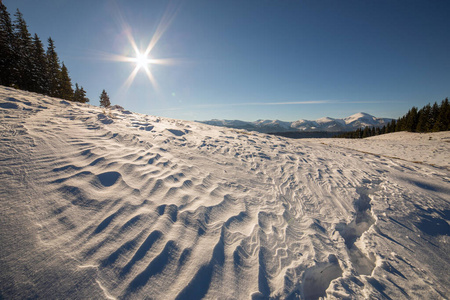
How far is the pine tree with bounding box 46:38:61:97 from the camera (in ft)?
74.2

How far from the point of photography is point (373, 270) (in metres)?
2.16

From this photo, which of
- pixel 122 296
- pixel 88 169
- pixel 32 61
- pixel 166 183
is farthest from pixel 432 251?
pixel 32 61

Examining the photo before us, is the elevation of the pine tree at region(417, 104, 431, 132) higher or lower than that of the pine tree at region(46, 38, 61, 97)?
lower

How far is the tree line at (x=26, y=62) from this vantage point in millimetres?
18219

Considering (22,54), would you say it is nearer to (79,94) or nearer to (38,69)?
(38,69)

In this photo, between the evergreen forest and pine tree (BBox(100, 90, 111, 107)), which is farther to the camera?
pine tree (BBox(100, 90, 111, 107))

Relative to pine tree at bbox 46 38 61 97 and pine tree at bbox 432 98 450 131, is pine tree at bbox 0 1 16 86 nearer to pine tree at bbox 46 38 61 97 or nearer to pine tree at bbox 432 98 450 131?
pine tree at bbox 46 38 61 97

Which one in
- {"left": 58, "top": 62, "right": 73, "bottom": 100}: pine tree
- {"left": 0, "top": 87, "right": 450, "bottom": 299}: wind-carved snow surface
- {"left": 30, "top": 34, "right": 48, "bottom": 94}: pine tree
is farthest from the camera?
{"left": 58, "top": 62, "right": 73, "bottom": 100}: pine tree

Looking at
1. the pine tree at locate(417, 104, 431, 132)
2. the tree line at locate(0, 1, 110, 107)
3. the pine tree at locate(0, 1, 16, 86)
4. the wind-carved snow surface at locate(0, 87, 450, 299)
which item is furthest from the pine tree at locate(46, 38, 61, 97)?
the pine tree at locate(417, 104, 431, 132)

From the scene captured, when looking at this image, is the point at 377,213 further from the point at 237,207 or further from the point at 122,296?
the point at 122,296

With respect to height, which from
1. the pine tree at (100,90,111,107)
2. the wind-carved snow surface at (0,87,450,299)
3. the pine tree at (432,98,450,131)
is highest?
the pine tree at (100,90,111,107)

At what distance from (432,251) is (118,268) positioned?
4.71 m

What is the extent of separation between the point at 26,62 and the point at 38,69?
111 cm

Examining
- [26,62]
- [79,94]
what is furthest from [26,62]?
[79,94]
